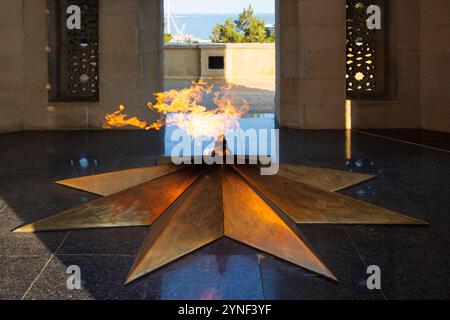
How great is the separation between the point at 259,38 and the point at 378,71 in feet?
92.5

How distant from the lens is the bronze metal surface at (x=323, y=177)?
239 inches

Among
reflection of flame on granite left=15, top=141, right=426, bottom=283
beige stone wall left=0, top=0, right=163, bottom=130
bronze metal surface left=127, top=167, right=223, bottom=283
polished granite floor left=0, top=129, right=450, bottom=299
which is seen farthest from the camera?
beige stone wall left=0, top=0, right=163, bottom=130

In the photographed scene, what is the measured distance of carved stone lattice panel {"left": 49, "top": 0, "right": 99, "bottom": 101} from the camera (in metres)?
11.3

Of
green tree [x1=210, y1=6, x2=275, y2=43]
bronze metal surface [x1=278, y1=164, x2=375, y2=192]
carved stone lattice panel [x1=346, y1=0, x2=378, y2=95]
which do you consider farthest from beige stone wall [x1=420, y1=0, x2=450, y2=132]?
green tree [x1=210, y1=6, x2=275, y2=43]

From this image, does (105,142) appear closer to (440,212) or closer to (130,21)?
(130,21)

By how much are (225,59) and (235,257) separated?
1972cm

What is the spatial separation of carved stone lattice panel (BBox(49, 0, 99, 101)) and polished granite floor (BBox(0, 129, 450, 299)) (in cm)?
450

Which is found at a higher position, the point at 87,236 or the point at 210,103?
the point at 210,103

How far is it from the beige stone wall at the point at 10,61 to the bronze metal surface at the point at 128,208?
6.47 m

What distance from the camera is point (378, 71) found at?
11422 mm

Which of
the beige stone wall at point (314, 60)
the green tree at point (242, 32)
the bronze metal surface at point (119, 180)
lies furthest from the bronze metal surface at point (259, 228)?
the green tree at point (242, 32)

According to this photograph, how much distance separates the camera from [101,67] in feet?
36.7

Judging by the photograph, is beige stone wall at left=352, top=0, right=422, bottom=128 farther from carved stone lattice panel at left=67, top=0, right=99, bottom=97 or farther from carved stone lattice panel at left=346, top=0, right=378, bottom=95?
carved stone lattice panel at left=67, top=0, right=99, bottom=97
